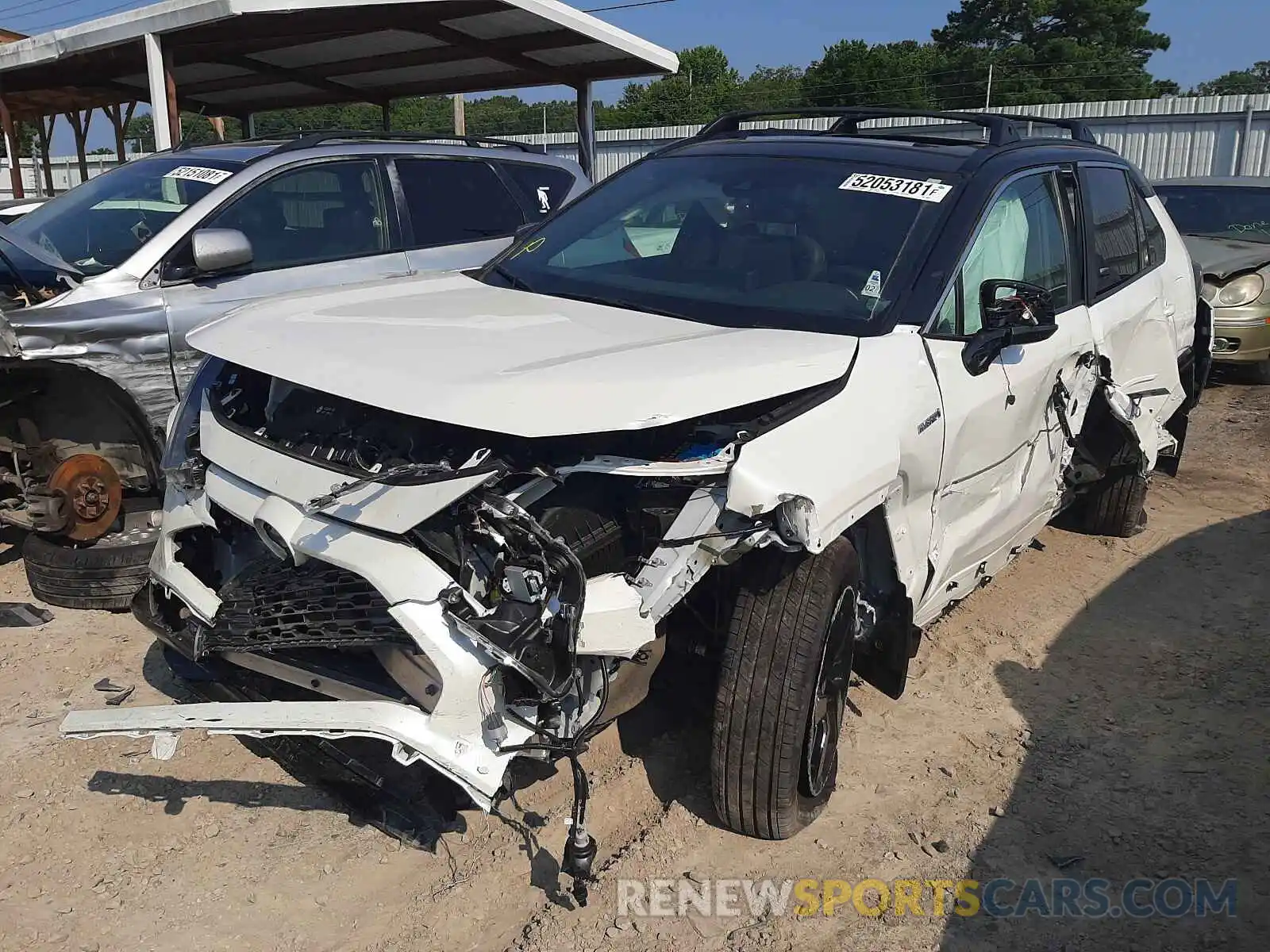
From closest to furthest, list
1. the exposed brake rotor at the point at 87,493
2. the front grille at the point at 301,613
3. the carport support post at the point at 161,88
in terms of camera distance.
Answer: the front grille at the point at 301,613
the exposed brake rotor at the point at 87,493
the carport support post at the point at 161,88

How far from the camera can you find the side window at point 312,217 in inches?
204

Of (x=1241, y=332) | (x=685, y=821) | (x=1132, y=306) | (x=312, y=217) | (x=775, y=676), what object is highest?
(x=312, y=217)

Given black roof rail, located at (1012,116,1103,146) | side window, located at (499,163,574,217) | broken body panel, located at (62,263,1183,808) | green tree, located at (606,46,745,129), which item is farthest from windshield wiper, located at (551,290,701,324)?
green tree, located at (606,46,745,129)

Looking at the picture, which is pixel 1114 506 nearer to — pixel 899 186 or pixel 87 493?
pixel 899 186

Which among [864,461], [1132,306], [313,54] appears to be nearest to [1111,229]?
[1132,306]

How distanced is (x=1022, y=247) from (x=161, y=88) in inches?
330

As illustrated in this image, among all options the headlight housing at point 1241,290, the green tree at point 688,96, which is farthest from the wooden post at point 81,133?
the green tree at point 688,96

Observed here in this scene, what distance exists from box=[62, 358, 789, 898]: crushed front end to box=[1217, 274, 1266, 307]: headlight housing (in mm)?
7950

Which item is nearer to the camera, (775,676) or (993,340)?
(775,676)

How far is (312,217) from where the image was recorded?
5.48m

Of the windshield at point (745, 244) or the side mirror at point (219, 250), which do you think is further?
the side mirror at point (219, 250)

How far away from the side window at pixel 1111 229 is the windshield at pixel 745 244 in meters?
1.26

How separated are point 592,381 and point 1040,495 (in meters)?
2.40

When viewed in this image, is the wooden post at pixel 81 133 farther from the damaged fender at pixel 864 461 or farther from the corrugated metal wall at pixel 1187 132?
the damaged fender at pixel 864 461
